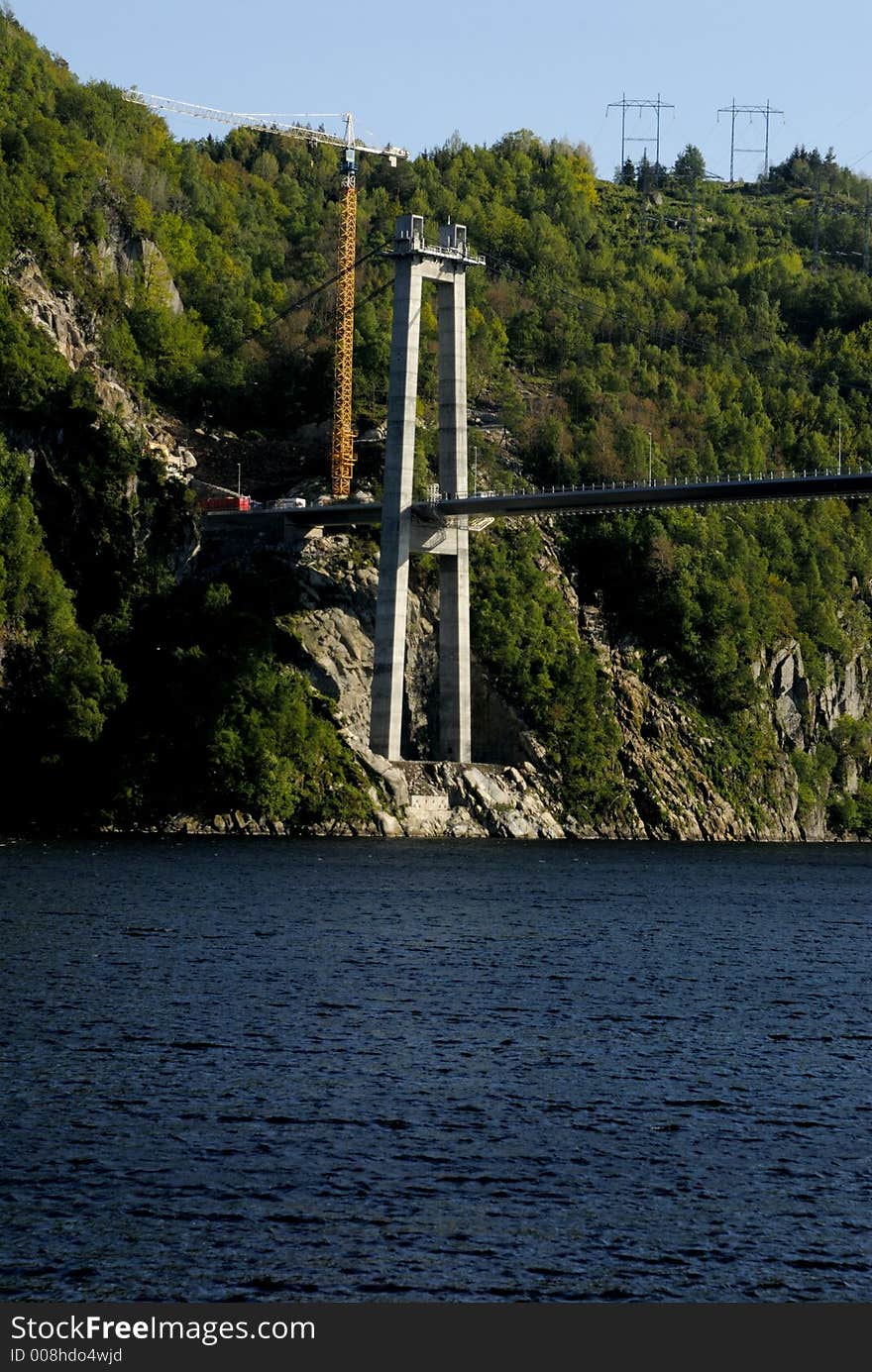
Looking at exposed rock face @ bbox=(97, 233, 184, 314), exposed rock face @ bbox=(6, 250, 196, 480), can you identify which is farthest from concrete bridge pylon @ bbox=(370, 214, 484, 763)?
exposed rock face @ bbox=(97, 233, 184, 314)

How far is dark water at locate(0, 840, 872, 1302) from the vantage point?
26.1m

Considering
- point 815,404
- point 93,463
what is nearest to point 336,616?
point 93,463

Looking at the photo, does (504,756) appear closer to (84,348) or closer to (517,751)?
(517,751)

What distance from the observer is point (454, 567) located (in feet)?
362

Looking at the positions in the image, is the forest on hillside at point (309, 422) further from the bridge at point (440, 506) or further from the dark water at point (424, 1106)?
the dark water at point (424, 1106)

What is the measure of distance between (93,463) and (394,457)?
16.2 metres

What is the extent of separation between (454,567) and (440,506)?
167 inches

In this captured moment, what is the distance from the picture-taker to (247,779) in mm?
99938

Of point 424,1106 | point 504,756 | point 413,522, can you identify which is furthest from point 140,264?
point 424,1106

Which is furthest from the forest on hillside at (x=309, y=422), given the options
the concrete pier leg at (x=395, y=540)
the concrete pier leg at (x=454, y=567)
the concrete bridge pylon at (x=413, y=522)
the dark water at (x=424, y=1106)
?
the dark water at (x=424, y=1106)

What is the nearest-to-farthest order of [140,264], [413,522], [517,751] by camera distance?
[413,522]
[517,751]
[140,264]

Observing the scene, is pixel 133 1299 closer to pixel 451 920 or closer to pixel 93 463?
pixel 451 920

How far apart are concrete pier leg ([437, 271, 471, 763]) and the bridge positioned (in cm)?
5

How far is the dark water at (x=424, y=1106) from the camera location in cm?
2614
